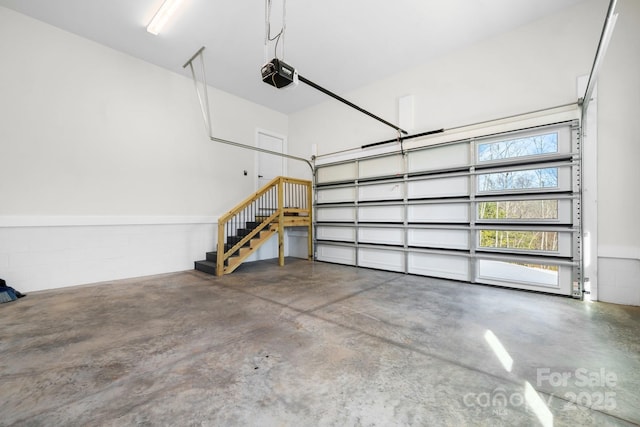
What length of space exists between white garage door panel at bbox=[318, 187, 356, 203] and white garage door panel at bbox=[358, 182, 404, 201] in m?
0.28

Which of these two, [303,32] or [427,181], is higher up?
[303,32]

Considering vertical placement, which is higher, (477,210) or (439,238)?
(477,210)

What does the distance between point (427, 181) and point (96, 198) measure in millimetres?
6223

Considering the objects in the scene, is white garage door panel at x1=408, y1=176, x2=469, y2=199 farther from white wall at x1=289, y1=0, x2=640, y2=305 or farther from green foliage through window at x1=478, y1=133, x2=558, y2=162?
white wall at x1=289, y1=0, x2=640, y2=305

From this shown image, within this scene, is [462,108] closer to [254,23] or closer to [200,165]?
[254,23]

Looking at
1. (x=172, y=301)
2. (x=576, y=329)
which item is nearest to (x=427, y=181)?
(x=576, y=329)

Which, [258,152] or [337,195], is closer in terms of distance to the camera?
[337,195]

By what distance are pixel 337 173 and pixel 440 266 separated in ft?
10.8

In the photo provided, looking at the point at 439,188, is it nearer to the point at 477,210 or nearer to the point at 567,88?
the point at 477,210

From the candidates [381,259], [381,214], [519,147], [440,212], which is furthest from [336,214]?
[519,147]

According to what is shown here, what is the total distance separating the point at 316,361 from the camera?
6.65 feet

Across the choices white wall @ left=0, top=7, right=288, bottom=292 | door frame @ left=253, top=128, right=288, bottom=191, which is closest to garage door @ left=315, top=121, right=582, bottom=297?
door frame @ left=253, top=128, right=288, bottom=191

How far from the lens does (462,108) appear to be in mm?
4602

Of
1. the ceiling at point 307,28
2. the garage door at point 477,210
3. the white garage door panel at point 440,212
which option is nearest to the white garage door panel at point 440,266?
the garage door at point 477,210
